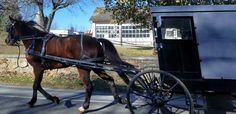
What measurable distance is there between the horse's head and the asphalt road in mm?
1505

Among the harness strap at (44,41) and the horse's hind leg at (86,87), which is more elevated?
the harness strap at (44,41)

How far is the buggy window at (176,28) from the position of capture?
7.86 m

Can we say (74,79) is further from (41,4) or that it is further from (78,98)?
(41,4)

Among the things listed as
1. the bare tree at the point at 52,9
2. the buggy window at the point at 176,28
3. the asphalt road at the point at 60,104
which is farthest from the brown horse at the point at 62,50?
the bare tree at the point at 52,9

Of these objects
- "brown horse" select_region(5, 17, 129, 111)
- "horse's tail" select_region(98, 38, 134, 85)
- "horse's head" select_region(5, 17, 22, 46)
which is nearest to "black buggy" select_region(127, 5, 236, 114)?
"horse's tail" select_region(98, 38, 134, 85)

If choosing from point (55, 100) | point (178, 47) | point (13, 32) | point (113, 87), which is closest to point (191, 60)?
point (178, 47)

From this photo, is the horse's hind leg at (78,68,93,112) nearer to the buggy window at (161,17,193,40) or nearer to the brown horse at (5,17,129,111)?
the brown horse at (5,17,129,111)

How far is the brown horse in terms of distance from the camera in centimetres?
981

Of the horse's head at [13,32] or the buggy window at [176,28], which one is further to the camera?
the horse's head at [13,32]

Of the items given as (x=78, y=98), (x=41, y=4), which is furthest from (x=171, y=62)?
(x=41, y=4)

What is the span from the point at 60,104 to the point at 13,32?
2071mm

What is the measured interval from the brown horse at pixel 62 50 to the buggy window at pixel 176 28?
1.77m

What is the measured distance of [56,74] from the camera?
16906 millimetres

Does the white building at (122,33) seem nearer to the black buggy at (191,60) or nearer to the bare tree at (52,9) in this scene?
the bare tree at (52,9)
